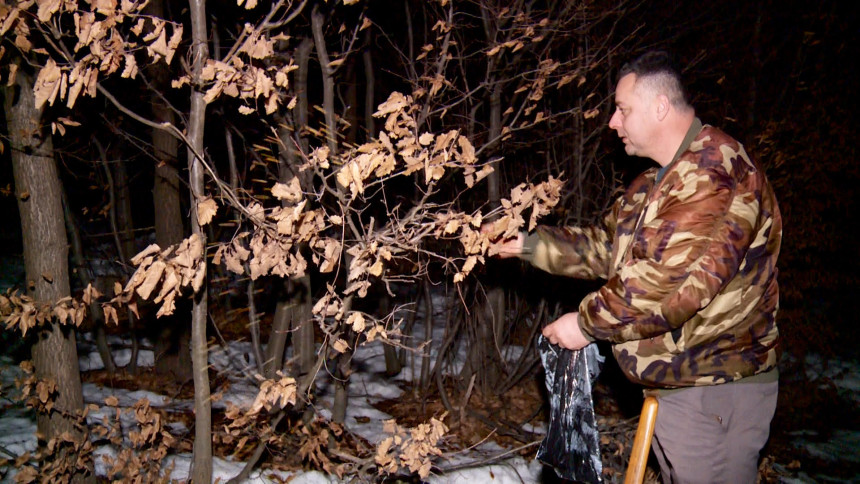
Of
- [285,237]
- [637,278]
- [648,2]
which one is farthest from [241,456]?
[648,2]

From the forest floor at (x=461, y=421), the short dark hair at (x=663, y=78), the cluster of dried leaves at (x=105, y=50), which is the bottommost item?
the forest floor at (x=461, y=421)

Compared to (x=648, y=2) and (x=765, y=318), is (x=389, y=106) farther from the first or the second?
(x=648, y=2)

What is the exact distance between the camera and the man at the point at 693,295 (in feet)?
6.49

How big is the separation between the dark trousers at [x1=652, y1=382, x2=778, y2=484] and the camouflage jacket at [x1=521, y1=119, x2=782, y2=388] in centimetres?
8

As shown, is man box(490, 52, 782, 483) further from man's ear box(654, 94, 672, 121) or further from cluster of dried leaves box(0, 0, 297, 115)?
cluster of dried leaves box(0, 0, 297, 115)

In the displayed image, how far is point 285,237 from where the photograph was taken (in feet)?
7.17

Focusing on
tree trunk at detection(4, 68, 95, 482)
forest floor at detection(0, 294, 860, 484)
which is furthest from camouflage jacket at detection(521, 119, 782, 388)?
tree trunk at detection(4, 68, 95, 482)

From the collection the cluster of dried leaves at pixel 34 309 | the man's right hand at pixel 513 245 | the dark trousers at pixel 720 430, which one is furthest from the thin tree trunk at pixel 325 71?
the dark trousers at pixel 720 430

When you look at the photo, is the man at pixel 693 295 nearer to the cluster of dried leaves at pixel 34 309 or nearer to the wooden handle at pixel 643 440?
the wooden handle at pixel 643 440

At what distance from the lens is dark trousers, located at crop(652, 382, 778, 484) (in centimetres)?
218

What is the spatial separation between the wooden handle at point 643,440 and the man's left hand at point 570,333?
37cm

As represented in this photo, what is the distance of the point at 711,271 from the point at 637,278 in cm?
26

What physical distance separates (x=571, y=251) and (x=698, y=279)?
2.69 feet

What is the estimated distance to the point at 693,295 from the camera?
1.97 metres
